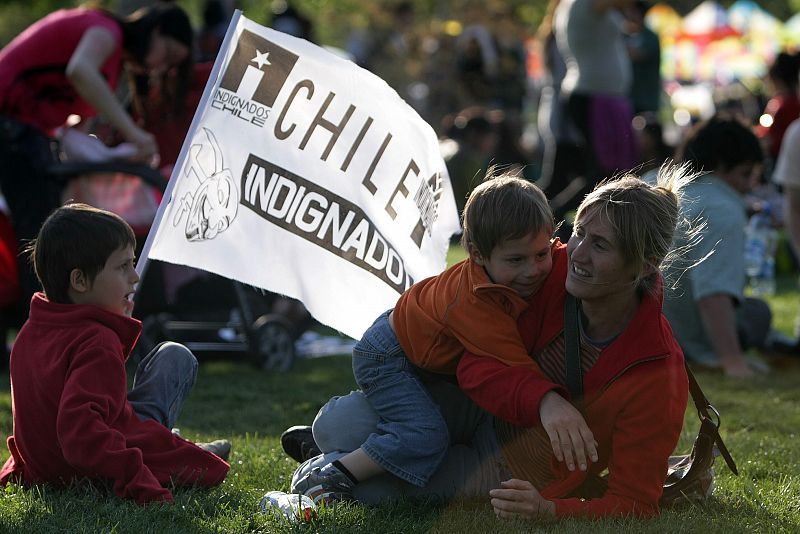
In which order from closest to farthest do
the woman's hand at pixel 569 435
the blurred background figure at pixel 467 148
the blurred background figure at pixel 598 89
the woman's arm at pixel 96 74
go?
1. the woman's hand at pixel 569 435
2. the woman's arm at pixel 96 74
3. the blurred background figure at pixel 598 89
4. the blurred background figure at pixel 467 148

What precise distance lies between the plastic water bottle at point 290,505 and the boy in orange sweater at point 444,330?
56 mm

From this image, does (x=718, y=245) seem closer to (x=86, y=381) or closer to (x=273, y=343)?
(x=273, y=343)

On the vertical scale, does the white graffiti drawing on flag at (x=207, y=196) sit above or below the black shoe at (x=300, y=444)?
above

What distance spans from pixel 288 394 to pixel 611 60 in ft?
14.6

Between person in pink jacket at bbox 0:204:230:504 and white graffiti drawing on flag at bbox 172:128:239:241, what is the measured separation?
60 centimetres

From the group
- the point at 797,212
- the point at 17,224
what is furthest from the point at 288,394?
the point at 797,212

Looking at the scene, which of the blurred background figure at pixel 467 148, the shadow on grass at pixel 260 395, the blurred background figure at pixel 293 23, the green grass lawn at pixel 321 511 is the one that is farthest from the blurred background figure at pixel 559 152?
the green grass lawn at pixel 321 511

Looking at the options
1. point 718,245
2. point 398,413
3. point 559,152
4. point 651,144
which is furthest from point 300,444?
point 651,144

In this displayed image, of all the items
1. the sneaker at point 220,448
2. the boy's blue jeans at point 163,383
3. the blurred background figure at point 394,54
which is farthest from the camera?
the blurred background figure at point 394,54

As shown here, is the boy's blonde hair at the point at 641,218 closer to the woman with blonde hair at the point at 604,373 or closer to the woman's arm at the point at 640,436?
the woman with blonde hair at the point at 604,373

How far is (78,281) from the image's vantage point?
12.7 feet

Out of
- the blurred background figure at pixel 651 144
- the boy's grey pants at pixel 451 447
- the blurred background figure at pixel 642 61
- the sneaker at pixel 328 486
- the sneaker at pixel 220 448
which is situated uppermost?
the blurred background figure at pixel 642 61

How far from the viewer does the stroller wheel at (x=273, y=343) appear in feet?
22.4

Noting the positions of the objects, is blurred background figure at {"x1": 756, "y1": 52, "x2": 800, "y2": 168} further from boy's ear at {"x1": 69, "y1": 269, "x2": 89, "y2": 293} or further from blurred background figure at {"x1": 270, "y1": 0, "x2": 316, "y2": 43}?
boy's ear at {"x1": 69, "y1": 269, "x2": 89, "y2": 293}
